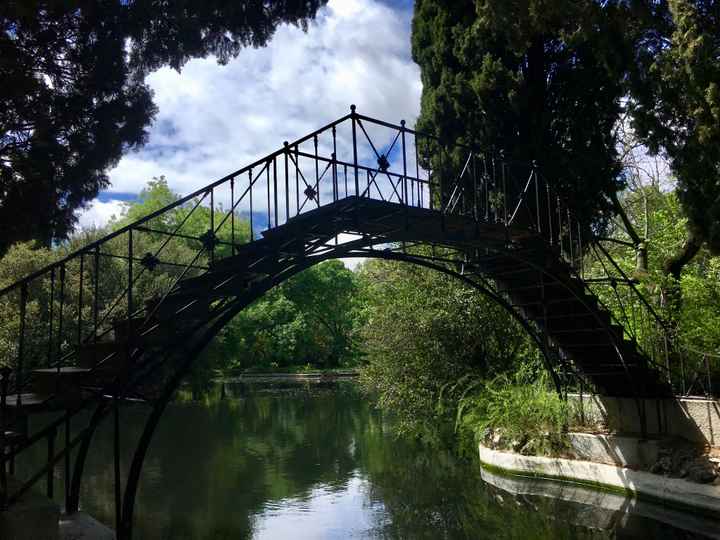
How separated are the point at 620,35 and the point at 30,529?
11.5m

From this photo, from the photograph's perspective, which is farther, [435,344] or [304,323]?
[304,323]

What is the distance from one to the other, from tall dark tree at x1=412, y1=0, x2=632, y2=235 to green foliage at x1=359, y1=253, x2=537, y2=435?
3406 mm

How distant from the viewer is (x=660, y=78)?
11.0m

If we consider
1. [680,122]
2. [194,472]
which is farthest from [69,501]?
[680,122]

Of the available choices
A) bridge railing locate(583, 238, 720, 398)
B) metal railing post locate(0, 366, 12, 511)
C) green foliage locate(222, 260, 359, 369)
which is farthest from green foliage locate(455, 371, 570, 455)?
green foliage locate(222, 260, 359, 369)

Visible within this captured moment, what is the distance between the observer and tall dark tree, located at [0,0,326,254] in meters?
9.24

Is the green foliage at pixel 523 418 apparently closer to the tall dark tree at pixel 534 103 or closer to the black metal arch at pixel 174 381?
the tall dark tree at pixel 534 103

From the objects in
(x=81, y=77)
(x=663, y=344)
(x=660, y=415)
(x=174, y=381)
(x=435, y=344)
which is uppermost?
(x=81, y=77)

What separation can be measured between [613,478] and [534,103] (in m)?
8.10

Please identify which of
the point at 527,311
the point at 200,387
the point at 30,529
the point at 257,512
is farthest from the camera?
the point at 200,387

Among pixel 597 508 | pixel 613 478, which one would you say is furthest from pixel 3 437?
pixel 613 478

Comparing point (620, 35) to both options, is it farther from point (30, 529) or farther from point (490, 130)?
point (30, 529)

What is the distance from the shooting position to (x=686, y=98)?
1069 cm

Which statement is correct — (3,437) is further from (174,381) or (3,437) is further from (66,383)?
(174,381)
